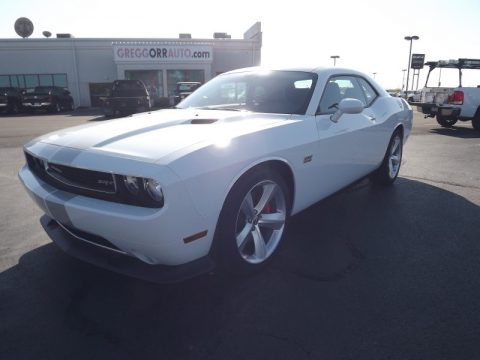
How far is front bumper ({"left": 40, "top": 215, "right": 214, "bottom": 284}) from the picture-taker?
2068 millimetres

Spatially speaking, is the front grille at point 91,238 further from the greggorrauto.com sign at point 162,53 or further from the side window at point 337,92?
the greggorrauto.com sign at point 162,53

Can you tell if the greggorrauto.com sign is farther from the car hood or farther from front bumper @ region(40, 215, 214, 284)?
front bumper @ region(40, 215, 214, 284)

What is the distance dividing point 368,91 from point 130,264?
3483mm

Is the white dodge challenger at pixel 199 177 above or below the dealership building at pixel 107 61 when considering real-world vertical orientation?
below

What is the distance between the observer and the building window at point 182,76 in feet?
90.7

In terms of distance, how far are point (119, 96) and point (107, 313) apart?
50.0 feet

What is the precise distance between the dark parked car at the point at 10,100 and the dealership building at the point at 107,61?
7496 mm

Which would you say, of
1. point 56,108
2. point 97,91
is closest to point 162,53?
point 97,91

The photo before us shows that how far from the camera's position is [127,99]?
15.2 meters

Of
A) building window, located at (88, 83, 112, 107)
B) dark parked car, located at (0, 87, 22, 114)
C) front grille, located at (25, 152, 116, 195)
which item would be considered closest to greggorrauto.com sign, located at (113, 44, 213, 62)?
building window, located at (88, 83, 112, 107)

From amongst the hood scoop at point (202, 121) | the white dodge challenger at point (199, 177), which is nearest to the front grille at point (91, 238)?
the white dodge challenger at point (199, 177)

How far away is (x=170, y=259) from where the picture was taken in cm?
205

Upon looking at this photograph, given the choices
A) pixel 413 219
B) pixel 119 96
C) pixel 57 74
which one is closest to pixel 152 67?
pixel 57 74

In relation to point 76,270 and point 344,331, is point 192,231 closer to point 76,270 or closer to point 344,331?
point 344,331
